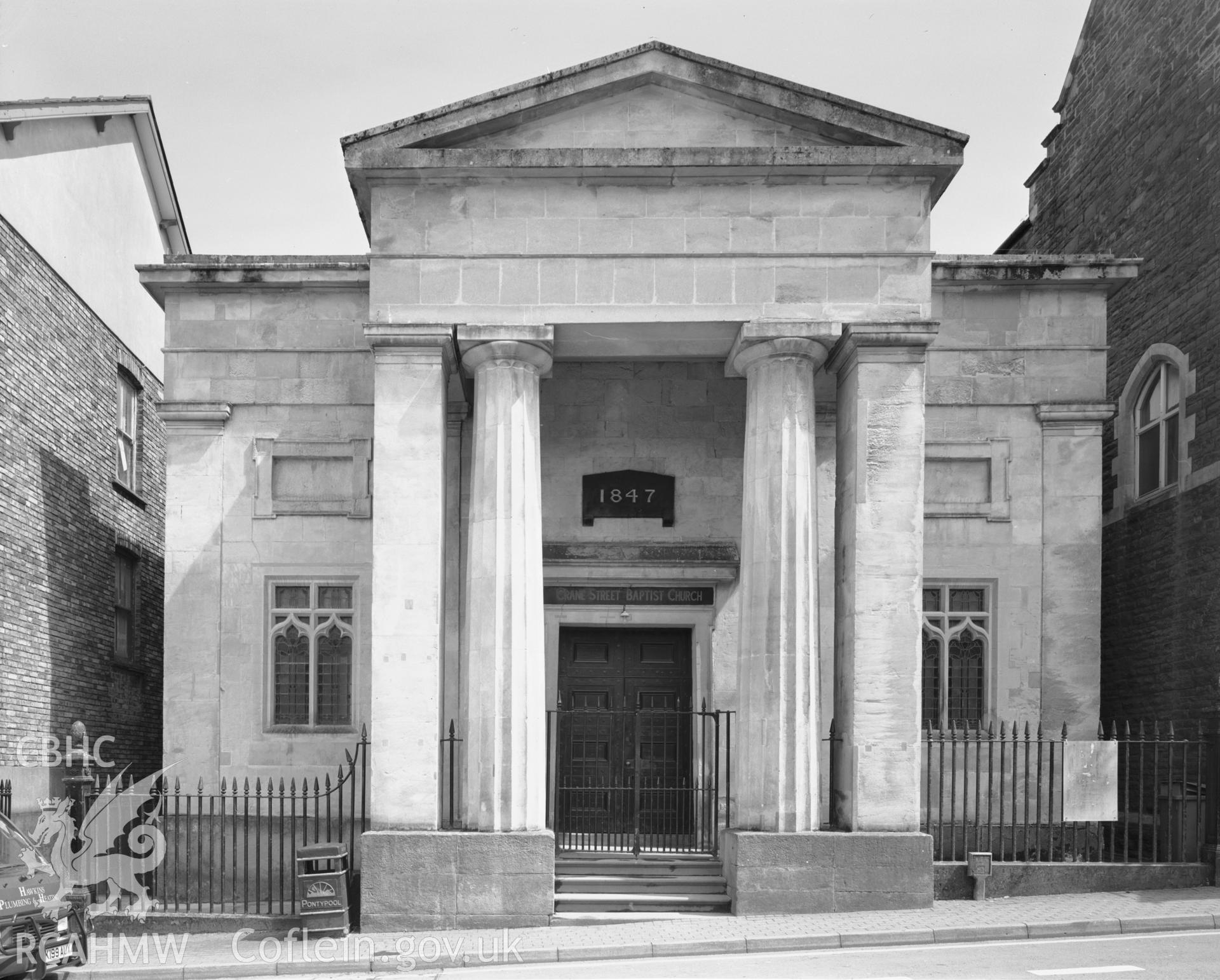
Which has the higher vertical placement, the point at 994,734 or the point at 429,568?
the point at 429,568

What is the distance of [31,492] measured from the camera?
61.0ft

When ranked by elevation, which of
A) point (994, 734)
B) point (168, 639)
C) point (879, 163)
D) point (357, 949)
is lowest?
point (357, 949)

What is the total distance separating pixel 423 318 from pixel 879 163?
5183 mm

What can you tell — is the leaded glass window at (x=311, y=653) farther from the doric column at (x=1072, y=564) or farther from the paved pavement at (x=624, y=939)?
the doric column at (x=1072, y=564)

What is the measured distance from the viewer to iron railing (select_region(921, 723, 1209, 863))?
1570 cm

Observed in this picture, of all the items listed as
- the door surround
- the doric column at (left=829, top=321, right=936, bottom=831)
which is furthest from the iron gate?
the doric column at (left=829, top=321, right=936, bottom=831)

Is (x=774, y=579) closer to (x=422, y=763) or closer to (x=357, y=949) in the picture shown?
(x=422, y=763)

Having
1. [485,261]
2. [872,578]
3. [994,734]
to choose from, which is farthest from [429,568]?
[994,734]

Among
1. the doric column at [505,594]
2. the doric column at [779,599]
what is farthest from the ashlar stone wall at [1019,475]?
the doric column at [505,594]

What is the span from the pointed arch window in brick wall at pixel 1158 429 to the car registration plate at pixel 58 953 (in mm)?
15156

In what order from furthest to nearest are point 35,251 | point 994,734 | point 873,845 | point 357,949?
point 35,251, point 994,734, point 873,845, point 357,949

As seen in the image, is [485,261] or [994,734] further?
[994,734]

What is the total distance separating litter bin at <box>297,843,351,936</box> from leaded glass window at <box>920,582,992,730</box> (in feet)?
25.7

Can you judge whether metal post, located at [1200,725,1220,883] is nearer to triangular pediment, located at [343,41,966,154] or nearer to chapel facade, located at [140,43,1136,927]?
chapel facade, located at [140,43,1136,927]
